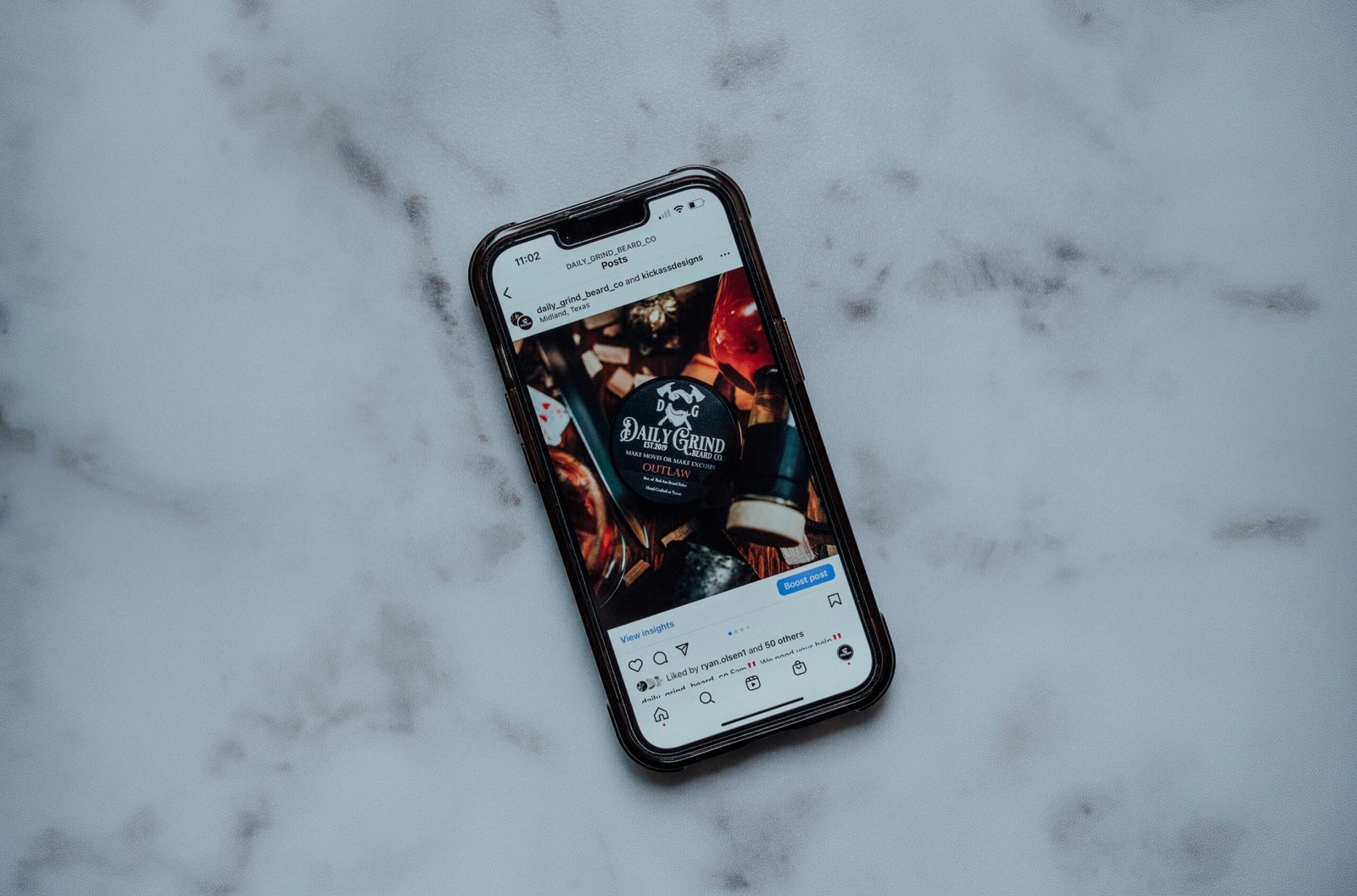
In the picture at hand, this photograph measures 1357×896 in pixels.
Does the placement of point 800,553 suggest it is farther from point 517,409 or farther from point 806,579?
point 517,409

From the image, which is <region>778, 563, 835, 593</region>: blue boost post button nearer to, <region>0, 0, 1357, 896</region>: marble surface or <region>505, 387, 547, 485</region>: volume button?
<region>0, 0, 1357, 896</region>: marble surface

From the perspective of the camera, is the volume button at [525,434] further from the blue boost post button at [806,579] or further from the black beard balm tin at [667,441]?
the blue boost post button at [806,579]

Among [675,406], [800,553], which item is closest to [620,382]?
[675,406]

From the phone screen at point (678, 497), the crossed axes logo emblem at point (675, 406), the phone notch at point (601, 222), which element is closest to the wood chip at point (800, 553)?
the phone screen at point (678, 497)

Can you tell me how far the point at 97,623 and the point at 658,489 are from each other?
39cm

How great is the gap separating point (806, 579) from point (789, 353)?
151 mm

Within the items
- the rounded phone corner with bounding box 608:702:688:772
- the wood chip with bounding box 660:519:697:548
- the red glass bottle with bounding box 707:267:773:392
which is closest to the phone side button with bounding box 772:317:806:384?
the red glass bottle with bounding box 707:267:773:392

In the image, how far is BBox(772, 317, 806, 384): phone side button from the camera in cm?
66

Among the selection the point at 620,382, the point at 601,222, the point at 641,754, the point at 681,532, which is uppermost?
the point at 601,222

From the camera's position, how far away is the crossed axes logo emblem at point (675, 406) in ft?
2.12

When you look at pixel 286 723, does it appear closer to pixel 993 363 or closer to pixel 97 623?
pixel 97 623

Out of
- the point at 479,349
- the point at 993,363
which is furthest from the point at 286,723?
the point at 993,363

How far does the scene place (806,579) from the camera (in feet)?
2.15

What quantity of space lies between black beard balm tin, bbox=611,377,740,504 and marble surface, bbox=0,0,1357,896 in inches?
3.0
